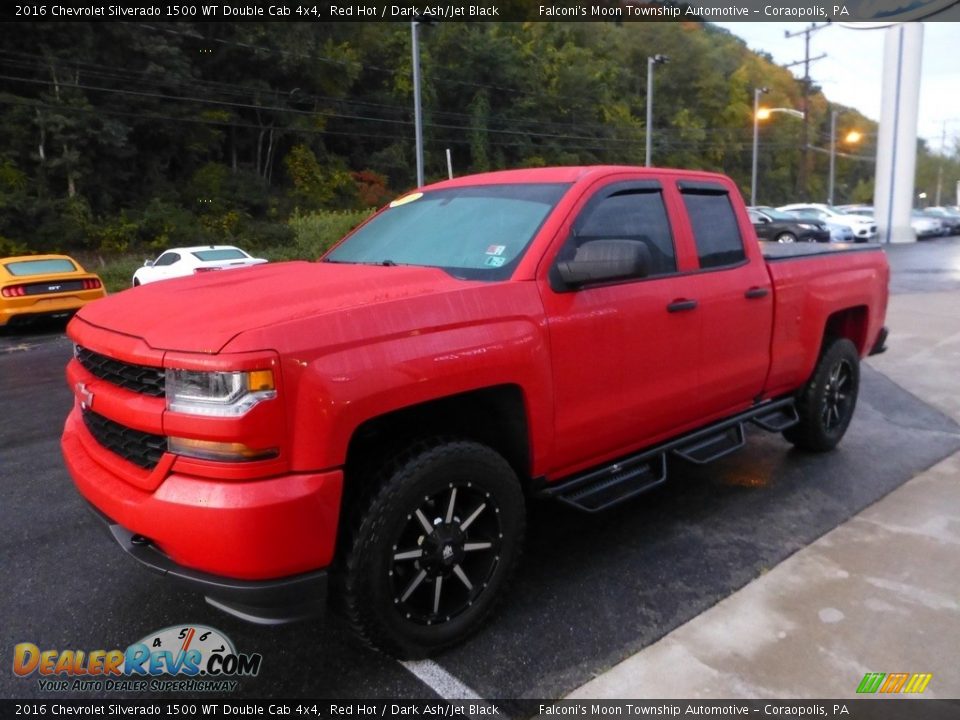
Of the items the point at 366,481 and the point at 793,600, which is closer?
the point at 366,481

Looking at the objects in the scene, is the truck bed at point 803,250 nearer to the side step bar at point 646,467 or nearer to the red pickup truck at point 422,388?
the red pickup truck at point 422,388

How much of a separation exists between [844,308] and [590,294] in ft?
8.66

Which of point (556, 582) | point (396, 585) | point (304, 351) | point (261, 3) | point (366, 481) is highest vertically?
point (261, 3)

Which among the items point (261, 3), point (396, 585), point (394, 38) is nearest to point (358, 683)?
point (396, 585)

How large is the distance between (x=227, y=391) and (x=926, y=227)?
39188 millimetres

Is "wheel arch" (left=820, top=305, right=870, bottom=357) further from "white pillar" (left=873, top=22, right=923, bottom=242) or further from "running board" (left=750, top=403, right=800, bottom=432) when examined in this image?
"white pillar" (left=873, top=22, right=923, bottom=242)

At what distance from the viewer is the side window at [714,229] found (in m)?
4.04

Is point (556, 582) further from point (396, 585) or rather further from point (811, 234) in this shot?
point (811, 234)

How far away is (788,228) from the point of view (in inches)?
1030

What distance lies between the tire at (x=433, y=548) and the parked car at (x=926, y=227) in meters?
36.8

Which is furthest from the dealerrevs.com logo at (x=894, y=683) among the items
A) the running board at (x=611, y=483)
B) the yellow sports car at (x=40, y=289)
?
the yellow sports car at (x=40, y=289)

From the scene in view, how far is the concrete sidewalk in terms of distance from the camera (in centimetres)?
268

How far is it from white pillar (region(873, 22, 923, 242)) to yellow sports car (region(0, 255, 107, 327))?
3084cm

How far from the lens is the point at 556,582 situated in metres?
3.46
